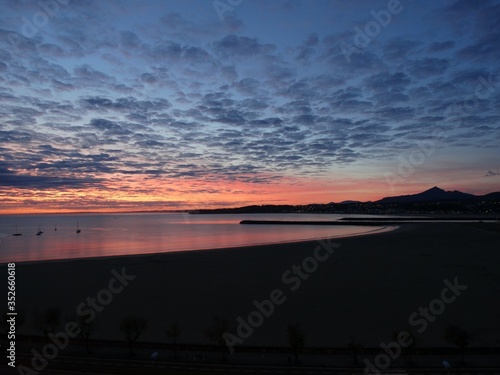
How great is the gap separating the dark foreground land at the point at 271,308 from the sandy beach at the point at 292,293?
0.07m

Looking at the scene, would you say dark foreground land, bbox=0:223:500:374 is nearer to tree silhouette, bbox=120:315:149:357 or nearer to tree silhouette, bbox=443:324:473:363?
tree silhouette, bbox=443:324:473:363

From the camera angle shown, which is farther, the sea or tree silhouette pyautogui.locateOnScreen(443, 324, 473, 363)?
the sea

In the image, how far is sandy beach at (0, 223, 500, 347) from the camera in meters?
17.3

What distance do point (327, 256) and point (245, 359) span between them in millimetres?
25859

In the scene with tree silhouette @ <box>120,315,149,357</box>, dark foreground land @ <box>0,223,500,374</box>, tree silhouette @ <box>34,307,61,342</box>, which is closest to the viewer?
dark foreground land @ <box>0,223,500,374</box>

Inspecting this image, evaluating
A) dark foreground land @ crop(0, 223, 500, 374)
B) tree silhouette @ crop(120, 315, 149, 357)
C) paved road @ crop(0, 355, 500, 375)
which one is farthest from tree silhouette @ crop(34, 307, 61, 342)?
tree silhouette @ crop(120, 315, 149, 357)

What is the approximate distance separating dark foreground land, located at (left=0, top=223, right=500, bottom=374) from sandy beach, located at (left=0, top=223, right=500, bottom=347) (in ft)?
0.22

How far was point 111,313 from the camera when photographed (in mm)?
20062

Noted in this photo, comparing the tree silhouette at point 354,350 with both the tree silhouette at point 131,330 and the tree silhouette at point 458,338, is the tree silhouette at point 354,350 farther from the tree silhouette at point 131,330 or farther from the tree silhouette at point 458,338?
the tree silhouette at point 131,330

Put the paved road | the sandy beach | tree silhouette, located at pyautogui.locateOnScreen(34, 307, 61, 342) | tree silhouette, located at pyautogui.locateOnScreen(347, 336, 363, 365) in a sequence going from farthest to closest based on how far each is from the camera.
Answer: the sandy beach → tree silhouette, located at pyautogui.locateOnScreen(34, 307, 61, 342) → tree silhouette, located at pyautogui.locateOnScreen(347, 336, 363, 365) → the paved road

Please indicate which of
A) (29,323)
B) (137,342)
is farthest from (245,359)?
(29,323)

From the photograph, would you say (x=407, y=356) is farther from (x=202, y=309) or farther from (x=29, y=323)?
(x=29, y=323)

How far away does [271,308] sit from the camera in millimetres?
20500

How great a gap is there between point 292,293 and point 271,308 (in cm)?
326
